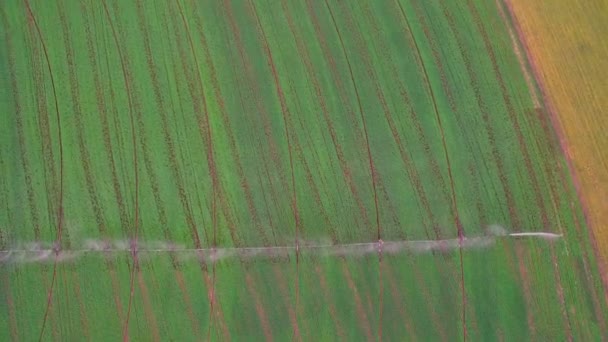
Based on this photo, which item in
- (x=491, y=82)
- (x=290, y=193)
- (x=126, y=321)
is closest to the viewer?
(x=126, y=321)

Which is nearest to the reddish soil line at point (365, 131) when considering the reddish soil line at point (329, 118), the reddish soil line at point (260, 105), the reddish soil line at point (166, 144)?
the reddish soil line at point (329, 118)

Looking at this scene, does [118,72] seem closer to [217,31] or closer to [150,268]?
[217,31]

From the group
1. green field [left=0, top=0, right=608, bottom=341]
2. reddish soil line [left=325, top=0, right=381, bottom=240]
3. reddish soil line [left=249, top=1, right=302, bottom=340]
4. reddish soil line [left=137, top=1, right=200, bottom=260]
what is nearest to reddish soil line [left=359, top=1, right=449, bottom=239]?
green field [left=0, top=0, right=608, bottom=341]

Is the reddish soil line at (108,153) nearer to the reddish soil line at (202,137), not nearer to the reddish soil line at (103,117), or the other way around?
the reddish soil line at (103,117)

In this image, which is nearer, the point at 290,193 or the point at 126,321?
the point at 126,321

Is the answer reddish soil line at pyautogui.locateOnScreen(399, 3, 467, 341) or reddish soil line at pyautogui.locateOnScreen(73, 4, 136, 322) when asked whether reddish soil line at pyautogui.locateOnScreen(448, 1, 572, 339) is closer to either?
reddish soil line at pyautogui.locateOnScreen(399, 3, 467, 341)

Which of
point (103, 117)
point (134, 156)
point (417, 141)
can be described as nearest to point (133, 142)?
point (134, 156)

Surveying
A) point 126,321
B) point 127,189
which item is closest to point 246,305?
point 126,321
